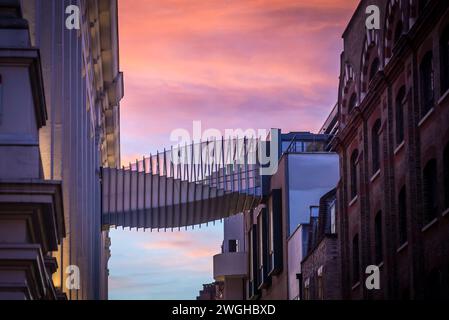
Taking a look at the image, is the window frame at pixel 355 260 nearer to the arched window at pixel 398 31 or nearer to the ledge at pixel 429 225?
the arched window at pixel 398 31

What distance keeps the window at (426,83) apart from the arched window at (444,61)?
189cm

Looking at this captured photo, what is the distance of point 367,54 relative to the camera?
52.2 metres

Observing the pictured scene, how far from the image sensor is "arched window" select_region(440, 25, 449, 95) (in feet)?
128

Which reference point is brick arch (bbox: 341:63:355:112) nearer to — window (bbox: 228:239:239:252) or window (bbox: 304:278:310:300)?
window (bbox: 304:278:310:300)

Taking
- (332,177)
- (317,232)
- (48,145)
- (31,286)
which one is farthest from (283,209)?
(31,286)

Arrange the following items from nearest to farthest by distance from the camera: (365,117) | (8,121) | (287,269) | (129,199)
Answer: (8,121) → (365,117) → (129,199) → (287,269)

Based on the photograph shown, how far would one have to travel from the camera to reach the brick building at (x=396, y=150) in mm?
39938

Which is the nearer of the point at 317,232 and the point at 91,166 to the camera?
the point at 91,166

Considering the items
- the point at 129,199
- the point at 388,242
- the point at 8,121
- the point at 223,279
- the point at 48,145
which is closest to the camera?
the point at 8,121

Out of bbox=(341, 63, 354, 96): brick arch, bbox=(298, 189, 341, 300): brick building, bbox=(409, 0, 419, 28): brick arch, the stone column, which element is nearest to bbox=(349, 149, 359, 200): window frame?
bbox=(341, 63, 354, 96): brick arch

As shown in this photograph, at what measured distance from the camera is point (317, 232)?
6166cm

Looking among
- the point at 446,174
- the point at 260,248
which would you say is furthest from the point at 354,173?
the point at 260,248
